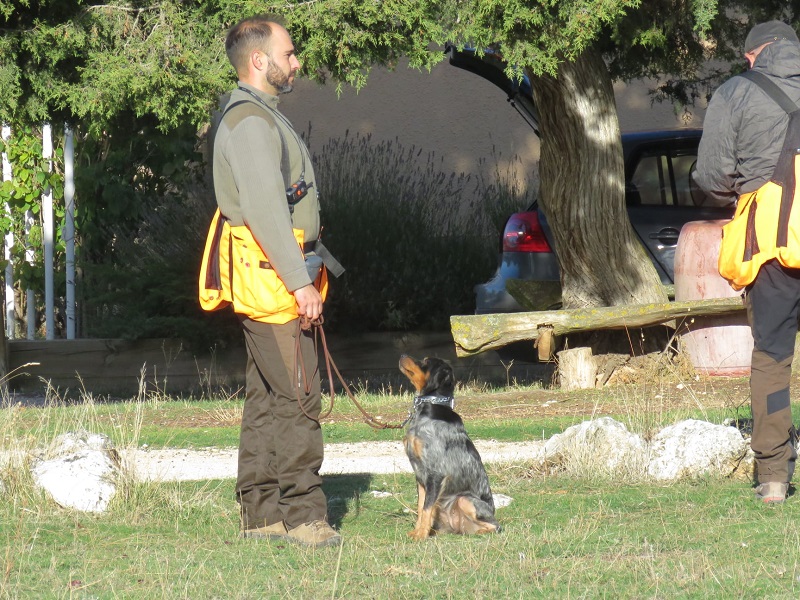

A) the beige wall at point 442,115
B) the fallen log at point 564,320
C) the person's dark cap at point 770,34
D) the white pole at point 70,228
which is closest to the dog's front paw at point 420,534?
the person's dark cap at point 770,34

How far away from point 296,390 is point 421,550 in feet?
2.66

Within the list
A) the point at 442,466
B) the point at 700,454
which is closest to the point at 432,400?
the point at 442,466

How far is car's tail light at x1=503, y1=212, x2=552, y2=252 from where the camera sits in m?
9.75

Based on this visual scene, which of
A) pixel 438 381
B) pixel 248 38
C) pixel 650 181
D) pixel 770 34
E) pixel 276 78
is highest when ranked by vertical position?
pixel 770 34

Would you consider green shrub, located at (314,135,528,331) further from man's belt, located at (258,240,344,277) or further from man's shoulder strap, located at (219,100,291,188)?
man's shoulder strap, located at (219,100,291,188)

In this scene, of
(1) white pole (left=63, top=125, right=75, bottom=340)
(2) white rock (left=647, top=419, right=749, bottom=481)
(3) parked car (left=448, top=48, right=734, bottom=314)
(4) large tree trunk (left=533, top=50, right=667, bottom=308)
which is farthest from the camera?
(1) white pole (left=63, top=125, right=75, bottom=340)

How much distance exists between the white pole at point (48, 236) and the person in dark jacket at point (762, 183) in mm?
8222

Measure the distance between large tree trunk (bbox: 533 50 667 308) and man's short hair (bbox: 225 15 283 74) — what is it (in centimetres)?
481

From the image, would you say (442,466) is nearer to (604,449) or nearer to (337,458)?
(604,449)

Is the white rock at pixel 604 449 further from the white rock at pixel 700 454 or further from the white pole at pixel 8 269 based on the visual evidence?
the white pole at pixel 8 269

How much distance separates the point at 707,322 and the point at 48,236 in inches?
266

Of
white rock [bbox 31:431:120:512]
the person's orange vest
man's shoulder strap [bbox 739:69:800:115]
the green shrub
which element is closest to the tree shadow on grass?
white rock [bbox 31:431:120:512]

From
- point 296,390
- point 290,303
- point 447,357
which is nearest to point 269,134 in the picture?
point 290,303

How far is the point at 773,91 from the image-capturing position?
5195mm
